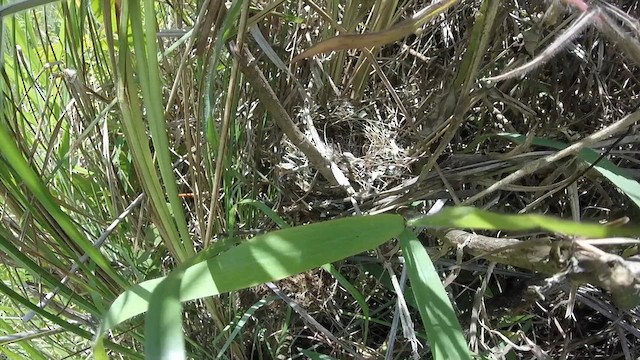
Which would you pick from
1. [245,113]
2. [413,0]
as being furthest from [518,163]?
[245,113]

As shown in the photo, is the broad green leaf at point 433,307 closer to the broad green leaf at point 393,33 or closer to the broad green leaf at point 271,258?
the broad green leaf at point 271,258

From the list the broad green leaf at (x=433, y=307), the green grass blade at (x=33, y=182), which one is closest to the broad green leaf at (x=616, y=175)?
the broad green leaf at (x=433, y=307)

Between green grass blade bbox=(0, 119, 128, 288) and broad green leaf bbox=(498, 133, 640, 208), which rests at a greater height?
green grass blade bbox=(0, 119, 128, 288)

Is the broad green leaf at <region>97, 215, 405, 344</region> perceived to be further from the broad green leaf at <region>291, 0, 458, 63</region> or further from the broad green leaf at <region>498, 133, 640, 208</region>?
the broad green leaf at <region>498, 133, 640, 208</region>

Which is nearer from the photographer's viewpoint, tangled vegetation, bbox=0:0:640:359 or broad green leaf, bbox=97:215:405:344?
broad green leaf, bbox=97:215:405:344

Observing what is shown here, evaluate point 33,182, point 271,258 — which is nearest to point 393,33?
point 271,258

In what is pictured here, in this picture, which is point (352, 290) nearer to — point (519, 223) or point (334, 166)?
point (334, 166)

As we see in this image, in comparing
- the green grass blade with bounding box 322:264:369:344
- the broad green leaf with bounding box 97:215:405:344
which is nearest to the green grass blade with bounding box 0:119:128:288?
the broad green leaf with bounding box 97:215:405:344
